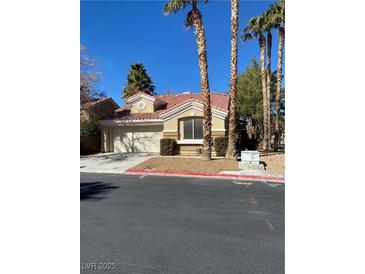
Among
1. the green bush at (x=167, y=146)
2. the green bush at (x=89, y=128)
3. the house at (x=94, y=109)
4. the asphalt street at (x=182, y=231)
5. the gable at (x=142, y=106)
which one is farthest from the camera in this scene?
the green bush at (x=89, y=128)

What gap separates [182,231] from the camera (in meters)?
3.55

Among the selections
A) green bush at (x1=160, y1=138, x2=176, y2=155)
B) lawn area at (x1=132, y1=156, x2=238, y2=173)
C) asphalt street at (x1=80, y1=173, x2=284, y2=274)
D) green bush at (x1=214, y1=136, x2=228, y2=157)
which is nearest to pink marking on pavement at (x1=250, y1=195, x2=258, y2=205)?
asphalt street at (x1=80, y1=173, x2=284, y2=274)

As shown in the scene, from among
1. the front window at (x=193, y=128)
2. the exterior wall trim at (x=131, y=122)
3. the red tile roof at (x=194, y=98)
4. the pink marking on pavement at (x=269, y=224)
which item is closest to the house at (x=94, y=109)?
the exterior wall trim at (x=131, y=122)

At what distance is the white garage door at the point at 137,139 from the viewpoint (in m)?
16.9

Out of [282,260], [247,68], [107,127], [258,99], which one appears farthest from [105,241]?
[247,68]

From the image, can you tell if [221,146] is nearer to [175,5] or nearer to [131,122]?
[131,122]

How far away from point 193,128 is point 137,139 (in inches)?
214

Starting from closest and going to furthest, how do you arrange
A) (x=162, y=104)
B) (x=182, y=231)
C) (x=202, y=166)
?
(x=182, y=231) < (x=202, y=166) < (x=162, y=104)

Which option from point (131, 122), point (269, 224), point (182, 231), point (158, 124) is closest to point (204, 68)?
point (158, 124)

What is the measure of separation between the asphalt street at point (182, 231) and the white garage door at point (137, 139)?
418 inches

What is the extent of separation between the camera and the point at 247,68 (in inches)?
903

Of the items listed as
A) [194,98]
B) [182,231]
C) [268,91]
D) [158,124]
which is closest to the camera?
[182,231]

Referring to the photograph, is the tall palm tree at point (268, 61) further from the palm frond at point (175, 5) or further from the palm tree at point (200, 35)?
the palm frond at point (175, 5)
